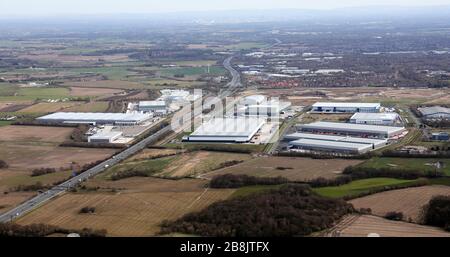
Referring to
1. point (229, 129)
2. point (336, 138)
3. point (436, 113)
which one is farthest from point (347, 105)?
point (229, 129)

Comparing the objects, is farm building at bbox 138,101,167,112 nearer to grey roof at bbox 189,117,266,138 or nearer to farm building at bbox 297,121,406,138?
grey roof at bbox 189,117,266,138

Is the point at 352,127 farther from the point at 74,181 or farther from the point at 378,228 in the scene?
the point at 378,228

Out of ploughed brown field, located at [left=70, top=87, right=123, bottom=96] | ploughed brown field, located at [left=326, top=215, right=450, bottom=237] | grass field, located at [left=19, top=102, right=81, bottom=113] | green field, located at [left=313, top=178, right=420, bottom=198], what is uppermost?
ploughed brown field, located at [left=326, top=215, right=450, bottom=237]

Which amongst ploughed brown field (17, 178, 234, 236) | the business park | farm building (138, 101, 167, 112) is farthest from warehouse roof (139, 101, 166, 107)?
ploughed brown field (17, 178, 234, 236)

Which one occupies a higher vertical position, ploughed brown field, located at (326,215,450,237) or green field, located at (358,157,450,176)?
ploughed brown field, located at (326,215,450,237)

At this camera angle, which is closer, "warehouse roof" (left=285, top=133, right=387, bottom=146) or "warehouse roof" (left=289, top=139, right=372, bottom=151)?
"warehouse roof" (left=289, top=139, right=372, bottom=151)

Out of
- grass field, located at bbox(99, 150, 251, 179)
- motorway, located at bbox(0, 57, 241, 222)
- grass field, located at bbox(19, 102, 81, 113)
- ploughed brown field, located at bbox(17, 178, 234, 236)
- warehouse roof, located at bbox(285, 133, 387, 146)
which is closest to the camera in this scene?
ploughed brown field, located at bbox(17, 178, 234, 236)

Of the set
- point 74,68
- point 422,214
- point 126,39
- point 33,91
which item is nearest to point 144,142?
point 422,214
